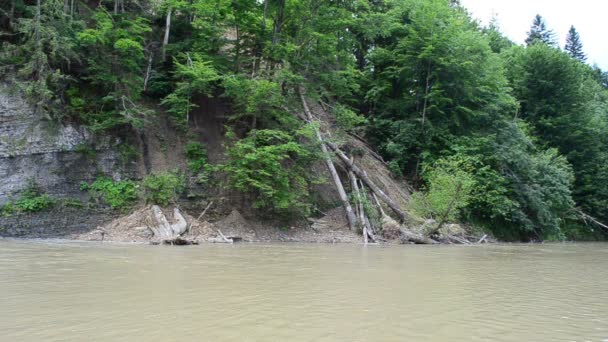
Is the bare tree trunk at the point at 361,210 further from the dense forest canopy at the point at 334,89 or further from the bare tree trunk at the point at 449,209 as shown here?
the bare tree trunk at the point at 449,209

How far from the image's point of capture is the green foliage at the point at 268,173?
56.9 ft

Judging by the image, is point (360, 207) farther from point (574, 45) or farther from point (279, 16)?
point (574, 45)

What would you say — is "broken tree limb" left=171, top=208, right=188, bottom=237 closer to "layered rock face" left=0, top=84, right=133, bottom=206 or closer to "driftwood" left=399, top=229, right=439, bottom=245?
"layered rock face" left=0, top=84, right=133, bottom=206

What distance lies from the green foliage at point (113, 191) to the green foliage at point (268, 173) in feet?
11.9

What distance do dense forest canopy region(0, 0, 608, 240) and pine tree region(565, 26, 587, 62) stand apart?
156ft

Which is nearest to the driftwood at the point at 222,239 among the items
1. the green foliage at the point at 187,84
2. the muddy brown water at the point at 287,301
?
the green foliage at the point at 187,84

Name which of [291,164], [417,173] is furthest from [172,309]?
[417,173]

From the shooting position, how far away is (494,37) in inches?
1731

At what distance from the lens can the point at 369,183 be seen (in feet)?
71.5

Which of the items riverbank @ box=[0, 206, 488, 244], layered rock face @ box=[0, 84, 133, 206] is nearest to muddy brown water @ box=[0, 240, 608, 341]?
riverbank @ box=[0, 206, 488, 244]

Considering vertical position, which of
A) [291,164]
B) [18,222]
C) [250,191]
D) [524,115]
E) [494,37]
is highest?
[494,37]

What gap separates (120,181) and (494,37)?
3850cm

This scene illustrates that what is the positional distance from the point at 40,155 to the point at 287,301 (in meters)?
15.1

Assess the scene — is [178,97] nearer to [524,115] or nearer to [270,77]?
[270,77]
